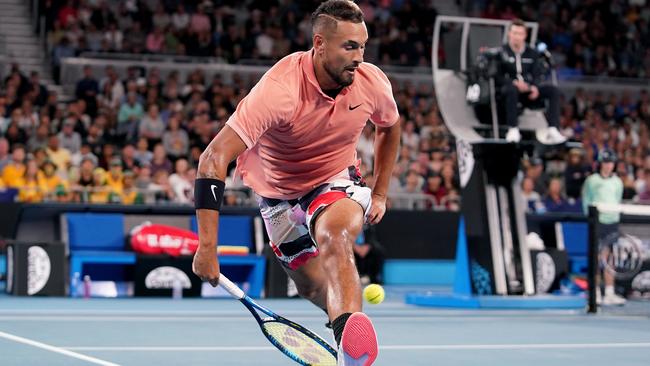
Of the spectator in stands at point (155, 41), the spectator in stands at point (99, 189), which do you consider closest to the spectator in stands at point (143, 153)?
the spectator in stands at point (99, 189)

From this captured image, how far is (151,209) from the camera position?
629 inches

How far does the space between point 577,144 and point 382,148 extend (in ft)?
22.2

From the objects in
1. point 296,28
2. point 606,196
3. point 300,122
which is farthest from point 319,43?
point 296,28

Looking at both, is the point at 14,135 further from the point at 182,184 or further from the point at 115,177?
the point at 182,184

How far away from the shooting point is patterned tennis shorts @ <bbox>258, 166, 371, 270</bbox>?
21.1ft

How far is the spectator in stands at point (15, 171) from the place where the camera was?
54.9ft

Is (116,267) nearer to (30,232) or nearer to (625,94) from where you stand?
(30,232)

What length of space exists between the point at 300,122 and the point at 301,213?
2.05 feet

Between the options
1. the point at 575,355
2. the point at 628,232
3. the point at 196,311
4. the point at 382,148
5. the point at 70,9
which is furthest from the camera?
the point at 70,9

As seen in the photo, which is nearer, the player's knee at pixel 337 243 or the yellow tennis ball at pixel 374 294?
the player's knee at pixel 337 243

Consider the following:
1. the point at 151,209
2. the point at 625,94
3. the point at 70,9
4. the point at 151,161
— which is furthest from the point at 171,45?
the point at 625,94

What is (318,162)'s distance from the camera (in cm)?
652

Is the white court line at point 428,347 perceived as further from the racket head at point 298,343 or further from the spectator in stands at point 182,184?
the spectator in stands at point 182,184

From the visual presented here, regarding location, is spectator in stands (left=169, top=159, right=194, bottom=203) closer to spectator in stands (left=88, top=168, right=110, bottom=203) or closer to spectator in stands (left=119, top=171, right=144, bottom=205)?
spectator in stands (left=119, top=171, right=144, bottom=205)
